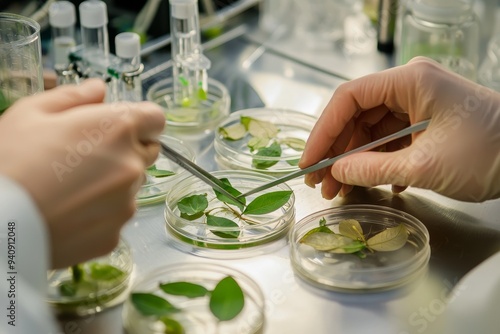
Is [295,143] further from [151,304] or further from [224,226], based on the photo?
[151,304]

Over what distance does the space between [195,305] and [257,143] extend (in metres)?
0.50

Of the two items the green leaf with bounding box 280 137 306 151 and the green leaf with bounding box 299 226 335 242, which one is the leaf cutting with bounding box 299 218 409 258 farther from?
the green leaf with bounding box 280 137 306 151

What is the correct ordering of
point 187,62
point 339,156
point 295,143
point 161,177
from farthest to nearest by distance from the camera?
point 187,62, point 295,143, point 161,177, point 339,156

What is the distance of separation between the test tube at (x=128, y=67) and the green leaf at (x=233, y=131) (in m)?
0.21

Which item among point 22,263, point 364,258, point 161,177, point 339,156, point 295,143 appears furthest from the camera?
point 295,143

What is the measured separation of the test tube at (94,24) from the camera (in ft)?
5.32

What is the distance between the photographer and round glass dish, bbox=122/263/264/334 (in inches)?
43.3

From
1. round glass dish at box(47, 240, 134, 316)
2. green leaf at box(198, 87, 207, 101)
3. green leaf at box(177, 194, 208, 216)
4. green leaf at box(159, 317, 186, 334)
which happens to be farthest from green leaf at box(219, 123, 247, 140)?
green leaf at box(159, 317, 186, 334)

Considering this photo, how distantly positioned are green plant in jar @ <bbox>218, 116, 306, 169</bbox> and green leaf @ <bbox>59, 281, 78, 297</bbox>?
47 cm

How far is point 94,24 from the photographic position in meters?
1.63

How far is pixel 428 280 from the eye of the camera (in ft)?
4.03

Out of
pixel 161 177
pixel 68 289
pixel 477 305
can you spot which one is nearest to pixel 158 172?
pixel 161 177

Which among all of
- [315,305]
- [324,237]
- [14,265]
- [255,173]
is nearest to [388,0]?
[255,173]

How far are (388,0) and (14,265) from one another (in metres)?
1.21
